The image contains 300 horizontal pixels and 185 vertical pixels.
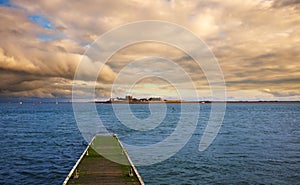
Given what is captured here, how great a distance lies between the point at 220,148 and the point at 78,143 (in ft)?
63.9

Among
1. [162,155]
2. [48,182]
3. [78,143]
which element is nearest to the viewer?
[48,182]

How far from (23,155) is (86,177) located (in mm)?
15533

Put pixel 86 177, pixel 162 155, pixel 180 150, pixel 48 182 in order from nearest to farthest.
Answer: pixel 86 177, pixel 48 182, pixel 162 155, pixel 180 150

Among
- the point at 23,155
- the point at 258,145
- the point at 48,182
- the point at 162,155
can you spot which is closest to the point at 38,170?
the point at 48,182

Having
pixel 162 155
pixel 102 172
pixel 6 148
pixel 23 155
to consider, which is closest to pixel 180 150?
pixel 162 155

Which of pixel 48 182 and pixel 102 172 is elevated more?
pixel 102 172

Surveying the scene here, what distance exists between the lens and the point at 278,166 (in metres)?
23.8

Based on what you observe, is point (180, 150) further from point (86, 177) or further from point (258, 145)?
point (86, 177)

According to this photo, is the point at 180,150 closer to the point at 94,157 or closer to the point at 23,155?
the point at 94,157

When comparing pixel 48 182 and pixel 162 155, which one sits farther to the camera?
pixel 162 155

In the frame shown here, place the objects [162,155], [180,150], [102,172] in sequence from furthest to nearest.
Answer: [180,150] → [162,155] → [102,172]

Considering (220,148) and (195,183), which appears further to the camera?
(220,148)

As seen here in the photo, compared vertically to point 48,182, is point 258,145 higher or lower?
higher

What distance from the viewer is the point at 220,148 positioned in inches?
1271
